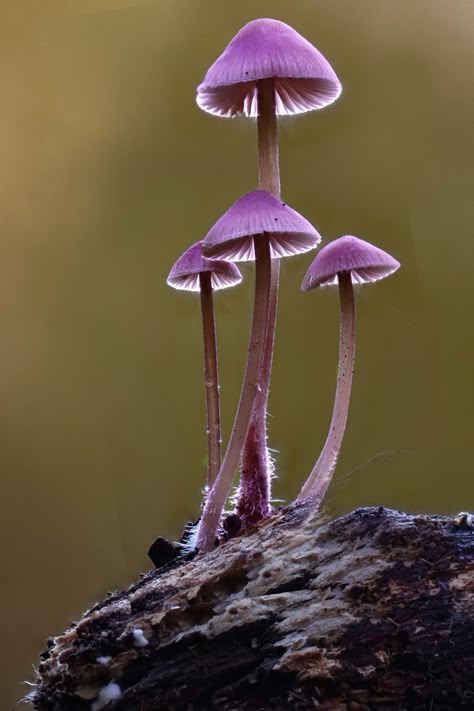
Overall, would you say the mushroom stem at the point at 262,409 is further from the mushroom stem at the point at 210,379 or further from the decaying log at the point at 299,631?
the decaying log at the point at 299,631

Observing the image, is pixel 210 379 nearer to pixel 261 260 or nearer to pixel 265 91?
pixel 261 260

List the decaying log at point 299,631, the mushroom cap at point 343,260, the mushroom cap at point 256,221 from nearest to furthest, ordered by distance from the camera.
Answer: the decaying log at point 299,631
the mushroom cap at point 256,221
the mushroom cap at point 343,260

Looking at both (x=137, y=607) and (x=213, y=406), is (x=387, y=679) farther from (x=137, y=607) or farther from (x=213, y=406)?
(x=213, y=406)

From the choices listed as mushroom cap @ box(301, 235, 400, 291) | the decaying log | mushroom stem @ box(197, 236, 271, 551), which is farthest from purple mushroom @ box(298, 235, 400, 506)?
the decaying log

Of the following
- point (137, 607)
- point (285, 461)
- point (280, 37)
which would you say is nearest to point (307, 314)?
point (285, 461)

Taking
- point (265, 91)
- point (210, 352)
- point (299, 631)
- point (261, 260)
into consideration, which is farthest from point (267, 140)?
point (299, 631)

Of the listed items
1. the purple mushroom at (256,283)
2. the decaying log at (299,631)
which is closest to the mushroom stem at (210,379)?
the purple mushroom at (256,283)
